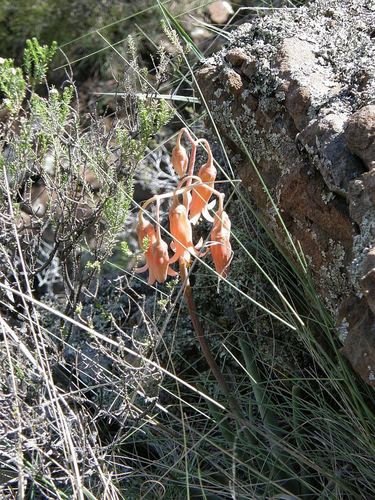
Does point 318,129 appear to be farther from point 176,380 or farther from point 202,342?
point 176,380

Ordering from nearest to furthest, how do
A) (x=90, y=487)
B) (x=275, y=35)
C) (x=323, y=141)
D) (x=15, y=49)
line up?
(x=323, y=141)
(x=90, y=487)
(x=275, y=35)
(x=15, y=49)

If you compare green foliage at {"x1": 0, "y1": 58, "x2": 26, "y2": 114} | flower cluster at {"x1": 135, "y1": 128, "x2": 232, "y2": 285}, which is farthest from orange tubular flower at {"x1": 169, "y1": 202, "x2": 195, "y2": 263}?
green foliage at {"x1": 0, "y1": 58, "x2": 26, "y2": 114}

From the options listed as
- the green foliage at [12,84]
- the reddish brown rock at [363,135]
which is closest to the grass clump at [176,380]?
the green foliage at [12,84]

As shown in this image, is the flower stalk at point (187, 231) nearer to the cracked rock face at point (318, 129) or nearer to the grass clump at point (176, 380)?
the grass clump at point (176, 380)

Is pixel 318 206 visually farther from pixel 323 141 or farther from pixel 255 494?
pixel 255 494

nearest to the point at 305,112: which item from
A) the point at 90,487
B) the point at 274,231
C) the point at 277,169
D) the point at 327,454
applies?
the point at 277,169

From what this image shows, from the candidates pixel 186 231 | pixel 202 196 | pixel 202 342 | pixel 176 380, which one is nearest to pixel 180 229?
pixel 186 231

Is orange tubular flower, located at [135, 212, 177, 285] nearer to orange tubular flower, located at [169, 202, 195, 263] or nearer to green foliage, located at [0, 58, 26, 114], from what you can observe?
orange tubular flower, located at [169, 202, 195, 263]
